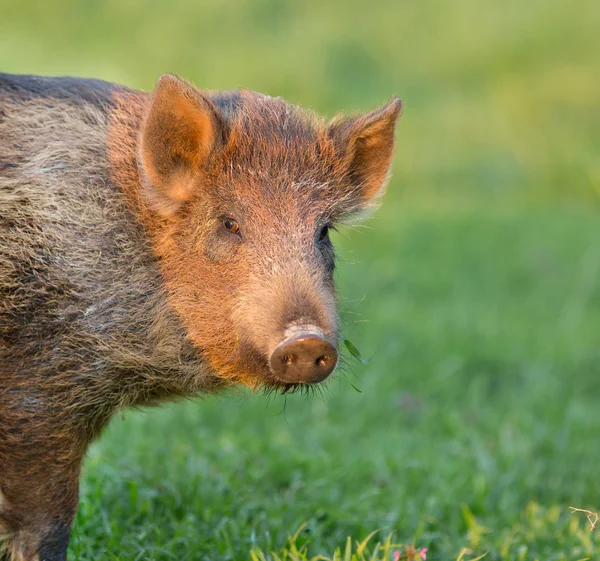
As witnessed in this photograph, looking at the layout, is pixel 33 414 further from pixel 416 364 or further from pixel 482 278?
pixel 482 278

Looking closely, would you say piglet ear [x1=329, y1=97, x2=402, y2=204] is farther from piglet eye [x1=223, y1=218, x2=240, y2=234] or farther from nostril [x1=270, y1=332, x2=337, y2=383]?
nostril [x1=270, y1=332, x2=337, y2=383]

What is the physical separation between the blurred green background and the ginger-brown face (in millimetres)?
663

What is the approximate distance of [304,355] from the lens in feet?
10.9

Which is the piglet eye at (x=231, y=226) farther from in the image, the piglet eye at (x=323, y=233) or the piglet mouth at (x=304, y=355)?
the piglet mouth at (x=304, y=355)

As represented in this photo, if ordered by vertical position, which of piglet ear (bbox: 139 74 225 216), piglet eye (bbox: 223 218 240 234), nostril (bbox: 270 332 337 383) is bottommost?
nostril (bbox: 270 332 337 383)

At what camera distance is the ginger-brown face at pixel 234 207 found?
12.1 feet

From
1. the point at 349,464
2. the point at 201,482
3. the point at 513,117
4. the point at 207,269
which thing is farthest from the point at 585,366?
the point at 513,117

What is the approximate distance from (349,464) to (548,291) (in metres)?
4.64

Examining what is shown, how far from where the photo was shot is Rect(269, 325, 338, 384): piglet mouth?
331 centimetres

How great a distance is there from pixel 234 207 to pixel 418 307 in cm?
511

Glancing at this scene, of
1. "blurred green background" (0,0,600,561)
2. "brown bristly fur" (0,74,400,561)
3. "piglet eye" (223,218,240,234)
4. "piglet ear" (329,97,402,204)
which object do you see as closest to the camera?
"brown bristly fur" (0,74,400,561)

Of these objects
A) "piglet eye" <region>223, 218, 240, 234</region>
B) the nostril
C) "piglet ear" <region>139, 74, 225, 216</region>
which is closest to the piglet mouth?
the nostril

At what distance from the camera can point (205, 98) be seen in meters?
3.74

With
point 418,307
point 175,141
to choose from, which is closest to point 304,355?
point 175,141
